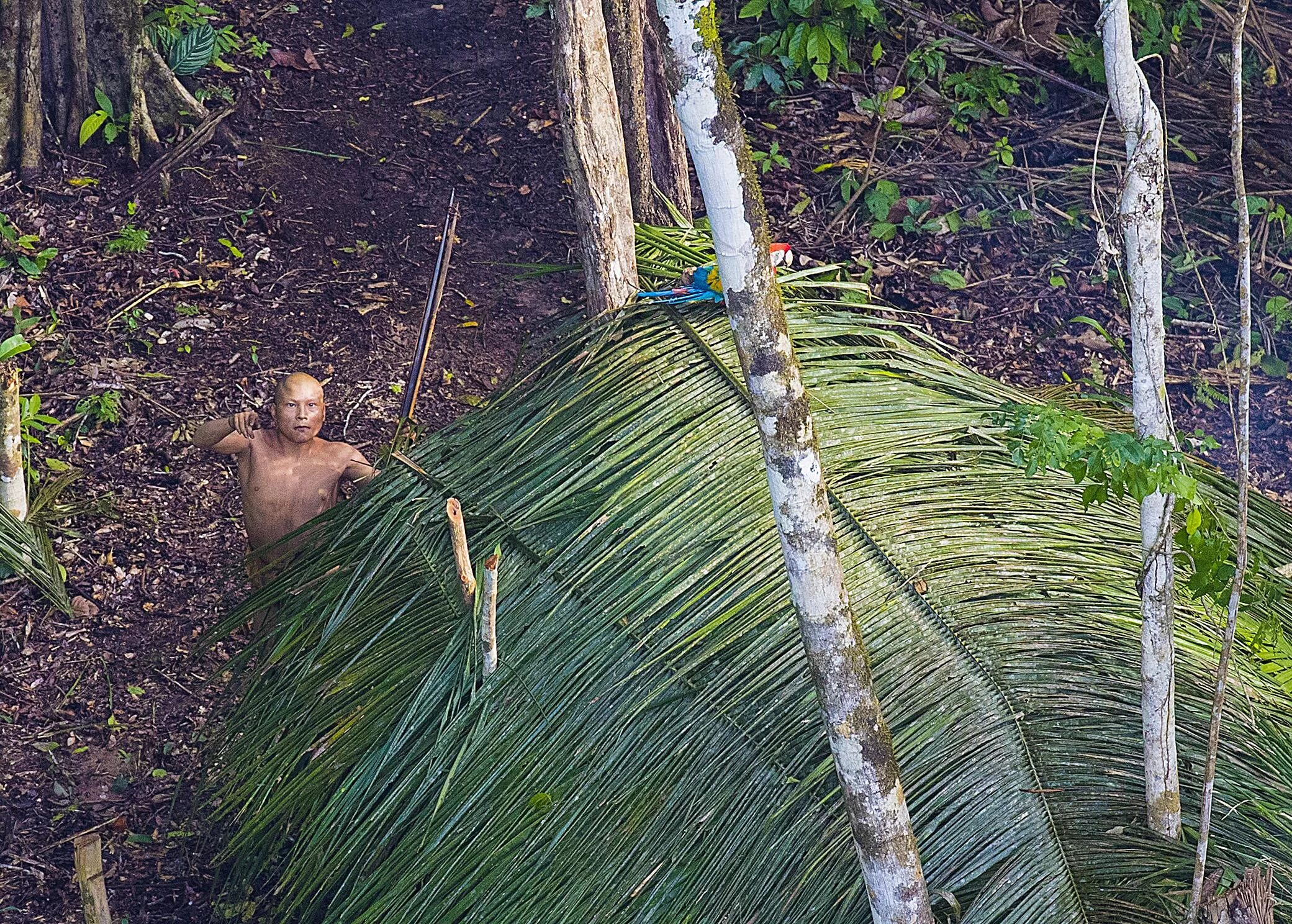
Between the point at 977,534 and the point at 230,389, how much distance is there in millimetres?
3234

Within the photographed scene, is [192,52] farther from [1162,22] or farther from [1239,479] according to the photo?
[1239,479]

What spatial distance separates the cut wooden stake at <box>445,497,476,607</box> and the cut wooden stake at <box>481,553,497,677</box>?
5 centimetres

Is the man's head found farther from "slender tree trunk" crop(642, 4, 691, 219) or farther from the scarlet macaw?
"slender tree trunk" crop(642, 4, 691, 219)

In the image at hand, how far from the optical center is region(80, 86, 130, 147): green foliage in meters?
5.36

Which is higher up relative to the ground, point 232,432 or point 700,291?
point 700,291

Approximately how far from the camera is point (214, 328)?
16.3 ft

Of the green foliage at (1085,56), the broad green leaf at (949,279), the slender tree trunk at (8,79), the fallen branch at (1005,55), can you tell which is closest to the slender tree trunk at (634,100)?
the fallen branch at (1005,55)

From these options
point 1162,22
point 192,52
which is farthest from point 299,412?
point 1162,22

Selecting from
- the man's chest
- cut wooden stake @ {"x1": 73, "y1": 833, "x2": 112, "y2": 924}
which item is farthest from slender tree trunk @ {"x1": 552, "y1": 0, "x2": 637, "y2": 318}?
cut wooden stake @ {"x1": 73, "y1": 833, "x2": 112, "y2": 924}

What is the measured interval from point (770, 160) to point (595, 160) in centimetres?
230

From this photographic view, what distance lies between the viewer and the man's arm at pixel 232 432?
11.2 ft

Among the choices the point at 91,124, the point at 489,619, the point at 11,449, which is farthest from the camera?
the point at 91,124

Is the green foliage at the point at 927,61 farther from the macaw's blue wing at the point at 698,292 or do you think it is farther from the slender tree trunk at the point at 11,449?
the slender tree trunk at the point at 11,449

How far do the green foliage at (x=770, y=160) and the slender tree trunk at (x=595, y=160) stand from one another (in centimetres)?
217
